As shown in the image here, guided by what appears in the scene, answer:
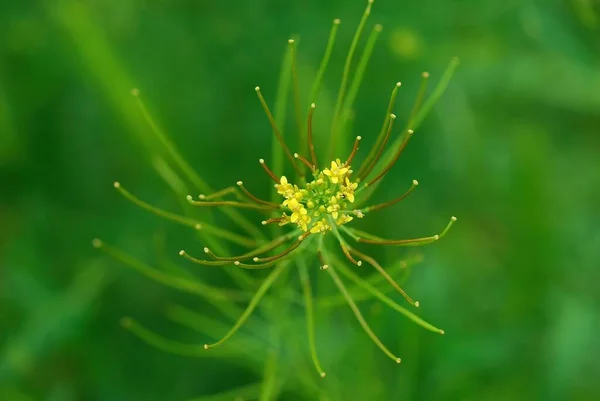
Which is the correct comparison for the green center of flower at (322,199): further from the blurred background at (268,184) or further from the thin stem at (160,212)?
the blurred background at (268,184)

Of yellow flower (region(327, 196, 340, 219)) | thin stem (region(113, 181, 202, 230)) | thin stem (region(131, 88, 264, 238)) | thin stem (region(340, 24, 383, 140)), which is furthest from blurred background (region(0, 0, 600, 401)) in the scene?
yellow flower (region(327, 196, 340, 219))

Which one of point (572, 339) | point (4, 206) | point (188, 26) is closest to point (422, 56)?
point (188, 26)

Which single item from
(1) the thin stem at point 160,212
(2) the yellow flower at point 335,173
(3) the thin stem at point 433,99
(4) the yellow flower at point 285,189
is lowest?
(1) the thin stem at point 160,212

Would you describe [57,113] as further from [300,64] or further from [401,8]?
[401,8]

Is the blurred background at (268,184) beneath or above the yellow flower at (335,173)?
above

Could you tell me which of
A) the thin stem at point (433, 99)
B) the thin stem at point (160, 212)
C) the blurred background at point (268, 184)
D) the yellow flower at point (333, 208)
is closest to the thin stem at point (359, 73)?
the thin stem at point (433, 99)

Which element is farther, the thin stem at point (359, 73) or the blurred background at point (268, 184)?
the blurred background at point (268, 184)
